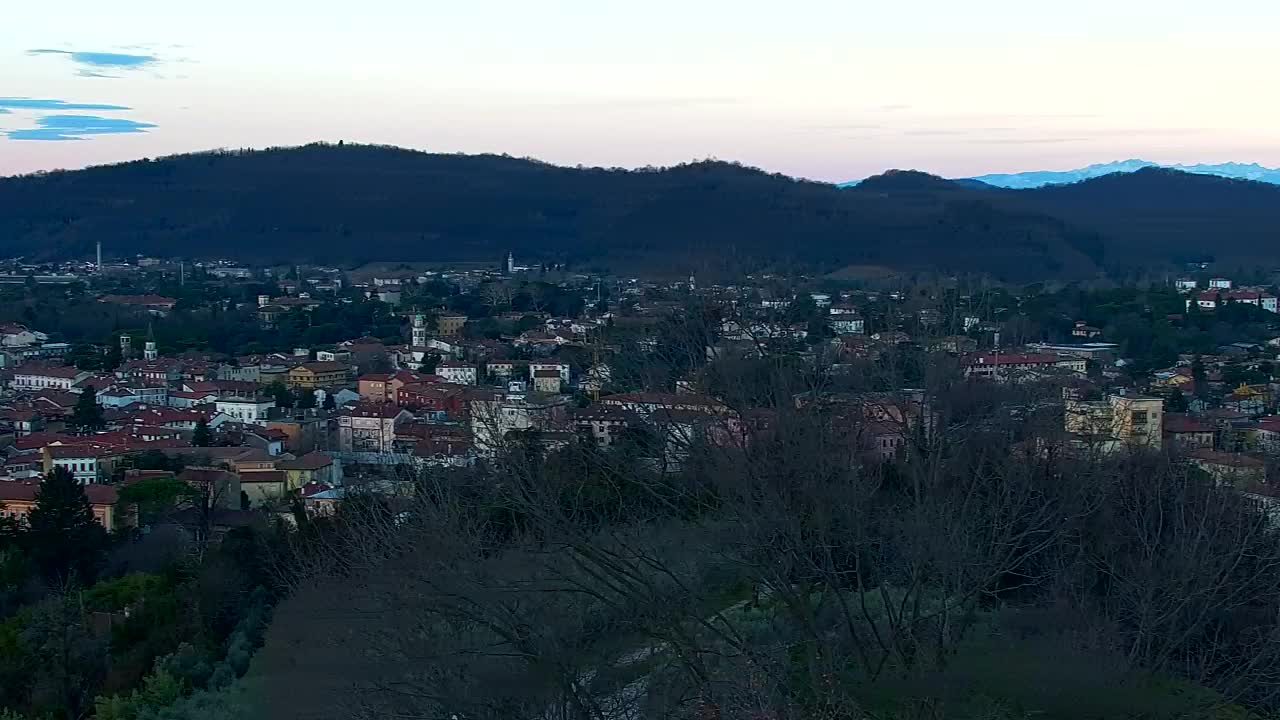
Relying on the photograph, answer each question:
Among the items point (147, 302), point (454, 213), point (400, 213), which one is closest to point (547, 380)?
point (147, 302)

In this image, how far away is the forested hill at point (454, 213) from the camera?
39094 mm

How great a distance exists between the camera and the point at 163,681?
8711 millimetres

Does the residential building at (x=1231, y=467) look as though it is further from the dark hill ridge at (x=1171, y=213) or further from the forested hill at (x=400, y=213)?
the dark hill ridge at (x=1171, y=213)

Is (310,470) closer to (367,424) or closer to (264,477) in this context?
(264,477)

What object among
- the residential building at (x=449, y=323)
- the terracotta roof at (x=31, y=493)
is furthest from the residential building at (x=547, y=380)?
the residential building at (x=449, y=323)

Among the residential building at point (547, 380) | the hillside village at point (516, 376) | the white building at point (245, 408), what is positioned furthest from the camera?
the white building at point (245, 408)

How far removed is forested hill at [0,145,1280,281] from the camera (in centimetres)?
3909

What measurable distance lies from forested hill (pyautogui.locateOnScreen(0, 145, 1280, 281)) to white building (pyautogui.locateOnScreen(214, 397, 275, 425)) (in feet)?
28.2

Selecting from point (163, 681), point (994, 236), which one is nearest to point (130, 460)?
point (163, 681)

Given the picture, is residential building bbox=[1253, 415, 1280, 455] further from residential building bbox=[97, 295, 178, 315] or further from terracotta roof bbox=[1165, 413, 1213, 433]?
residential building bbox=[97, 295, 178, 315]

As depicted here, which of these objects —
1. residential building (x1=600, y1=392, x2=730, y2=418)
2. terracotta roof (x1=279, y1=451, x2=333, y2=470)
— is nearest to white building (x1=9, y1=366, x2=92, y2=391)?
terracotta roof (x1=279, y1=451, x2=333, y2=470)

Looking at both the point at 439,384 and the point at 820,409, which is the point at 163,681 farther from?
the point at 439,384

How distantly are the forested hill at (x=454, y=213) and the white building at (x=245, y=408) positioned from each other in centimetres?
858

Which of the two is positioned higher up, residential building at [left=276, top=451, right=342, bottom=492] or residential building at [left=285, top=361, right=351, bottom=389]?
residential building at [left=276, top=451, right=342, bottom=492]
